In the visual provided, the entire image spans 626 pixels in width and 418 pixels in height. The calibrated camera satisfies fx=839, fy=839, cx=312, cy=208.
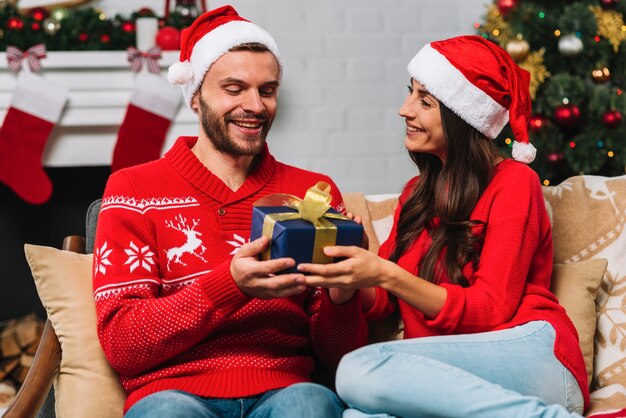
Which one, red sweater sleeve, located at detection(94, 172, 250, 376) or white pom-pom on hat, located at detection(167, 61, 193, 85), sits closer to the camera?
red sweater sleeve, located at detection(94, 172, 250, 376)

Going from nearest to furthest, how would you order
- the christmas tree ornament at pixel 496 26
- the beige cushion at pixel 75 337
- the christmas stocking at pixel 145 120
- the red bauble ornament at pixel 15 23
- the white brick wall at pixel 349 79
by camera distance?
the beige cushion at pixel 75 337 < the red bauble ornament at pixel 15 23 < the christmas stocking at pixel 145 120 < the christmas tree ornament at pixel 496 26 < the white brick wall at pixel 349 79

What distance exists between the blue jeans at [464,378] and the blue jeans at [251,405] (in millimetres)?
55

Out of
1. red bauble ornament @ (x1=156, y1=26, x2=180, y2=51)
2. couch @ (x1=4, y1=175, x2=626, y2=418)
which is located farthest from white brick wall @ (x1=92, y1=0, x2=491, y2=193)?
couch @ (x1=4, y1=175, x2=626, y2=418)

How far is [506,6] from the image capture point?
337 centimetres

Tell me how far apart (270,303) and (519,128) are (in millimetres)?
719

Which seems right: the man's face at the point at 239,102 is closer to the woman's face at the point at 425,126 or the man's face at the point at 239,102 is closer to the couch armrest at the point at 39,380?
the woman's face at the point at 425,126

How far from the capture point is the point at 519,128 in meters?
1.98

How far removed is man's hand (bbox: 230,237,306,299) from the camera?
1505 mm

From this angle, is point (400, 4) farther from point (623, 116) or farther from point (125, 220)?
point (125, 220)

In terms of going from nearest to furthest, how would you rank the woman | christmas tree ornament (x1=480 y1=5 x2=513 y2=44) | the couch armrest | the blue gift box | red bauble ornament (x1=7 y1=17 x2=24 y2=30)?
the blue gift box
the woman
the couch armrest
red bauble ornament (x1=7 y1=17 x2=24 y2=30)
christmas tree ornament (x1=480 y1=5 x2=513 y2=44)

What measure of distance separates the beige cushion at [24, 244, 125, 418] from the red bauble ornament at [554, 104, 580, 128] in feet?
6.80

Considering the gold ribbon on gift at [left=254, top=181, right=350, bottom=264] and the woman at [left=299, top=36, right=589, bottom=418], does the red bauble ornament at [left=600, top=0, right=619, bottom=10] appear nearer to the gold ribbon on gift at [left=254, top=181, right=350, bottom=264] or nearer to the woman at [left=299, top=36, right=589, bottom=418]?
the woman at [left=299, top=36, right=589, bottom=418]

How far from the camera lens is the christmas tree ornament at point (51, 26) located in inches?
127

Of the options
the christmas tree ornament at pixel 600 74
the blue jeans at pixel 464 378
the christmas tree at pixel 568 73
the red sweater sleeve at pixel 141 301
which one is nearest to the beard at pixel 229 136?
the red sweater sleeve at pixel 141 301
